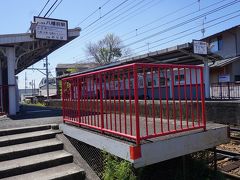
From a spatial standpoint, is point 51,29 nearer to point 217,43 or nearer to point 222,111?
point 222,111

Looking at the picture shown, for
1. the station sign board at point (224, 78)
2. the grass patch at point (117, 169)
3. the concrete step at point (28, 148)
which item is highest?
the station sign board at point (224, 78)

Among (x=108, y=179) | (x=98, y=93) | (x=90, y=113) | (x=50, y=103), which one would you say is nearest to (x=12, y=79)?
(x=90, y=113)

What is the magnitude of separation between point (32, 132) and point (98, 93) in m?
2.08

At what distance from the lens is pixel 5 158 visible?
5.08 m

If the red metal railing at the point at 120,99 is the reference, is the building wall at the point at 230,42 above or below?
above

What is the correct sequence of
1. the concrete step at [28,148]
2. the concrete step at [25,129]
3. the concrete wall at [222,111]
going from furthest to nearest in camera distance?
the concrete wall at [222,111]
the concrete step at [25,129]
the concrete step at [28,148]

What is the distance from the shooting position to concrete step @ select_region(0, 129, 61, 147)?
560 centimetres

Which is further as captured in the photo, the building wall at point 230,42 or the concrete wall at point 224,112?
the building wall at point 230,42

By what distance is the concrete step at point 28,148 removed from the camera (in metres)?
5.12

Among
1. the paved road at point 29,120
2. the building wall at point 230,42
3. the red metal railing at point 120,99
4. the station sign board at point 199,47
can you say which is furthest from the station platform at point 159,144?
the building wall at point 230,42

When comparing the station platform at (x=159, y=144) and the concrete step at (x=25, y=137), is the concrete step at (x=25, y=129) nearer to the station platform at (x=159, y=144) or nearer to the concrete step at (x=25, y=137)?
the concrete step at (x=25, y=137)

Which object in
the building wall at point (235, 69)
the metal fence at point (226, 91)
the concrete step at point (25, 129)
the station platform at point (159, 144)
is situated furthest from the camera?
the building wall at point (235, 69)

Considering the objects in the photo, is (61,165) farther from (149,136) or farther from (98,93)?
(149,136)

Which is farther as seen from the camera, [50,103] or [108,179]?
[50,103]
